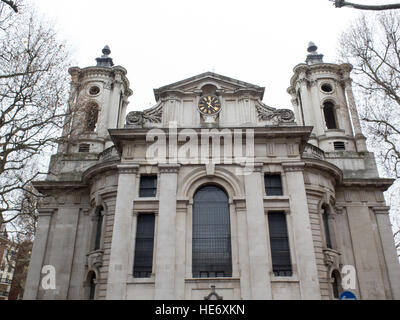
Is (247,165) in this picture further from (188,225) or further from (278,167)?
(188,225)

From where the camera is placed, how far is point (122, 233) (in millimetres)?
18469

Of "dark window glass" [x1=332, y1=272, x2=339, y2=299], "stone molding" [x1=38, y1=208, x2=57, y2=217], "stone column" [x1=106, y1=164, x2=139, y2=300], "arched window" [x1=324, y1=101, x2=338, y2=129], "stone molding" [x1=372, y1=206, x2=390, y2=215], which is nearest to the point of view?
"stone column" [x1=106, y1=164, x2=139, y2=300]

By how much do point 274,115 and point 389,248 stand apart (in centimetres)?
1159

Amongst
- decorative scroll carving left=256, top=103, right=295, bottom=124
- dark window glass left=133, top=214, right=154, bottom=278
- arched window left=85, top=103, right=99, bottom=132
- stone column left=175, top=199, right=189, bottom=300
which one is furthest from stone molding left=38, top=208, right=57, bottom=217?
decorative scroll carving left=256, top=103, right=295, bottom=124

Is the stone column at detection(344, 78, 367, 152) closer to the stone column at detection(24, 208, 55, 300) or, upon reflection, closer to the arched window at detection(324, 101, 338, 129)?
the arched window at detection(324, 101, 338, 129)

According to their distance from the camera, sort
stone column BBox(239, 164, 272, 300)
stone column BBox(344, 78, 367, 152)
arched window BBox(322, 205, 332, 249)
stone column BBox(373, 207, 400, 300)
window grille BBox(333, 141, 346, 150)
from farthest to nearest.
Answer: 1. window grille BBox(333, 141, 346, 150)
2. stone column BBox(344, 78, 367, 152)
3. stone column BBox(373, 207, 400, 300)
4. arched window BBox(322, 205, 332, 249)
5. stone column BBox(239, 164, 272, 300)

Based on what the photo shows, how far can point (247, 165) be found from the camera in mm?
19875

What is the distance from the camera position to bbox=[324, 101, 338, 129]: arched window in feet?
101

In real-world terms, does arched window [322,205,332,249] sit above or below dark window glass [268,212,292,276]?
above

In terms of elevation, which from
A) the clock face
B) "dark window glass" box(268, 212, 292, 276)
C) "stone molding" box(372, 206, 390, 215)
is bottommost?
"dark window glass" box(268, 212, 292, 276)

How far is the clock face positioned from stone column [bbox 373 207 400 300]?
12.8 m

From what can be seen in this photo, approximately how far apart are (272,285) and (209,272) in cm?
314

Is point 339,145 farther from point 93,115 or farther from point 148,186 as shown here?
point 93,115

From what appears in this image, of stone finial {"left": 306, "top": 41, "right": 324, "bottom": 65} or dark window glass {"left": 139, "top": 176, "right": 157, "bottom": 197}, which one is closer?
dark window glass {"left": 139, "top": 176, "right": 157, "bottom": 197}
